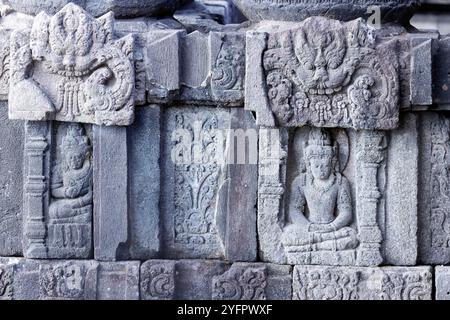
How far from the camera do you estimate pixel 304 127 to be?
758 centimetres

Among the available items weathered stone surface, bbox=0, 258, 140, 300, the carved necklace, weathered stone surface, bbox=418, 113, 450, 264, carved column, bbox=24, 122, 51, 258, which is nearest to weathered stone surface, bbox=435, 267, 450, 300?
weathered stone surface, bbox=418, 113, 450, 264

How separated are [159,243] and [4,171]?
3.12 feet

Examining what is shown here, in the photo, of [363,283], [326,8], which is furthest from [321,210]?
[326,8]

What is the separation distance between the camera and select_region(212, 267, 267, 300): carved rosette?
759 centimetres

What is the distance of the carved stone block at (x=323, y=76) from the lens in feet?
24.2

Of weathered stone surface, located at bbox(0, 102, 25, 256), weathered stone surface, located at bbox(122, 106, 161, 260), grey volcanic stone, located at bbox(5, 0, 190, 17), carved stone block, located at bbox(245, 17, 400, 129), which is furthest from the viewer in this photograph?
grey volcanic stone, located at bbox(5, 0, 190, 17)

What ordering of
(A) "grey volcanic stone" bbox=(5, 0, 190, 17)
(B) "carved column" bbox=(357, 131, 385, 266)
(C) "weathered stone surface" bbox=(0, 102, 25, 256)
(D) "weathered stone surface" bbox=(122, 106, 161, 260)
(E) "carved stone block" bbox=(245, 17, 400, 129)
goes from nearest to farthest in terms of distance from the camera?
1. (E) "carved stone block" bbox=(245, 17, 400, 129)
2. (B) "carved column" bbox=(357, 131, 385, 266)
3. (D) "weathered stone surface" bbox=(122, 106, 161, 260)
4. (C) "weathered stone surface" bbox=(0, 102, 25, 256)
5. (A) "grey volcanic stone" bbox=(5, 0, 190, 17)

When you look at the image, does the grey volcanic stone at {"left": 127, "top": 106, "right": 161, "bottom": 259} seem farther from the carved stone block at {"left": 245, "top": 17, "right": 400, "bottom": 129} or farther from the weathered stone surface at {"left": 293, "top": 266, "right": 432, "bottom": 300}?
the weathered stone surface at {"left": 293, "top": 266, "right": 432, "bottom": 300}

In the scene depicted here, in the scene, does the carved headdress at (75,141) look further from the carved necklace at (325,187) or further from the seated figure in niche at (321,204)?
the carved necklace at (325,187)

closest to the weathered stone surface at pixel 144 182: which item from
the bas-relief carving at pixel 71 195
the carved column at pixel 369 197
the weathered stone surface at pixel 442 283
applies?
the bas-relief carving at pixel 71 195

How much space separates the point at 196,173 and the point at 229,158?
21 cm

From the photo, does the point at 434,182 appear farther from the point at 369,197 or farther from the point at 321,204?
the point at 321,204

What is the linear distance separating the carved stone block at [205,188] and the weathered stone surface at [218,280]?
3.5 inches

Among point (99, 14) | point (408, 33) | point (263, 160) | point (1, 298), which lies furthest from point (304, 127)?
Answer: point (1, 298)
